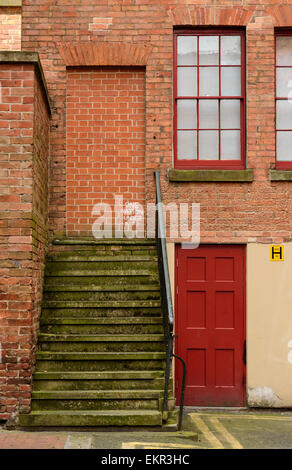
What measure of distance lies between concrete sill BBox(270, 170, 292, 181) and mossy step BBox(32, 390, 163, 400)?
11.7 ft

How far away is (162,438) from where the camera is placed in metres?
5.88

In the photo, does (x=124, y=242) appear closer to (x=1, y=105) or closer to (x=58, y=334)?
(x=58, y=334)

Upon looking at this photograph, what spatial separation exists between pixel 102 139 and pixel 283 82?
2826 mm

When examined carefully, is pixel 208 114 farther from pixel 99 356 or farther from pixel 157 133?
pixel 99 356

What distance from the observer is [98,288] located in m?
7.39

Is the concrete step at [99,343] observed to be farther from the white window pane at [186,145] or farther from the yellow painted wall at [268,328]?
the white window pane at [186,145]

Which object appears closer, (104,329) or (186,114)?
(104,329)

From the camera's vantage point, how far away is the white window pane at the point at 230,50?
27.7ft

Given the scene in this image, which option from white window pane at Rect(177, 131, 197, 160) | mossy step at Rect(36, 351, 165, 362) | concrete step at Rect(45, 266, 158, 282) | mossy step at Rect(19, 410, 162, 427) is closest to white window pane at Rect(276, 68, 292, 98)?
white window pane at Rect(177, 131, 197, 160)

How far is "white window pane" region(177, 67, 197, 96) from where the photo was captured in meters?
8.44

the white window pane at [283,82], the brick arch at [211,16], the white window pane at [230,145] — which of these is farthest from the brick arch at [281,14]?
the white window pane at [230,145]

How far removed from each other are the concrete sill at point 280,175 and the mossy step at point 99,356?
3.11 metres

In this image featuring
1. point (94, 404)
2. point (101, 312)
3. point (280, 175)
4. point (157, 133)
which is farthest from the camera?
point (157, 133)

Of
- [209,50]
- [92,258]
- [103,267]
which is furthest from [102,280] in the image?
[209,50]
